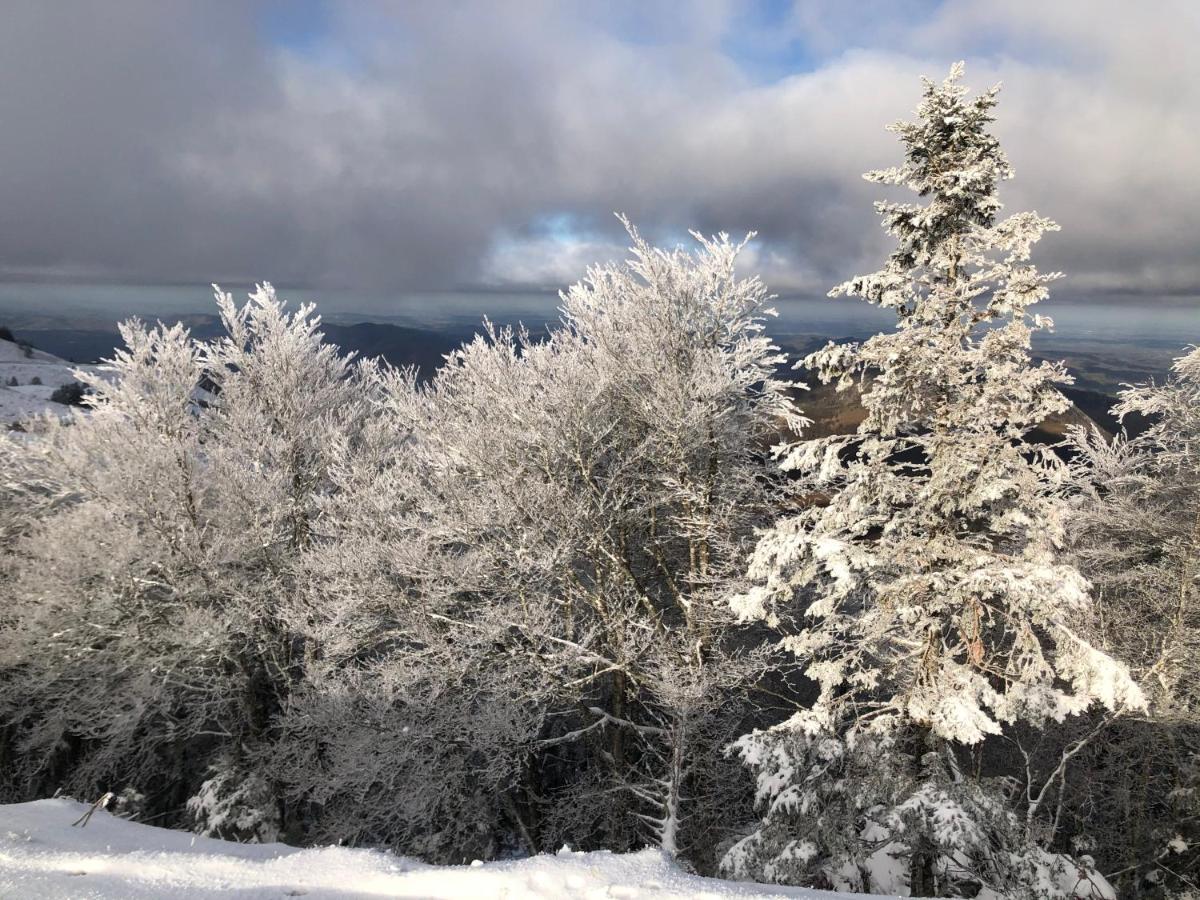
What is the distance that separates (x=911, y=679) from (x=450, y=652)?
7227mm

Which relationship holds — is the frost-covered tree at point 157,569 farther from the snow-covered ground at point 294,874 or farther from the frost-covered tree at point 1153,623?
the frost-covered tree at point 1153,623

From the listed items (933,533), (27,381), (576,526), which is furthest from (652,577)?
(27,381)

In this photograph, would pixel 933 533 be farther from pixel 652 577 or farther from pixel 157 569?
pixel 157 569

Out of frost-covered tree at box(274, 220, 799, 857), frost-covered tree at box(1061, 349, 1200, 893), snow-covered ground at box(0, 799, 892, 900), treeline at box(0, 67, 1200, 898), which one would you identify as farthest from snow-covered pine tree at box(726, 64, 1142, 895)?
frost-covered tree at box(1061, 349, 1200, 893)

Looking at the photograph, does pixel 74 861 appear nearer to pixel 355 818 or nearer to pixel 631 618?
pixel 631 618

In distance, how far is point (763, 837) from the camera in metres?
7.13

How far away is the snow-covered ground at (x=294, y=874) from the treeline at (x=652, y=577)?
11.1 ft

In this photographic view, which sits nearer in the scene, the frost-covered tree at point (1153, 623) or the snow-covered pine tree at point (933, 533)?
the snow-covered pine tree at point (933, 533)

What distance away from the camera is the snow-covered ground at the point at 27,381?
30.9 meters

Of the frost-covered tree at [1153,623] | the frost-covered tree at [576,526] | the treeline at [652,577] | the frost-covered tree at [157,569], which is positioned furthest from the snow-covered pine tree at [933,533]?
the frost-covered tree at [157,569]

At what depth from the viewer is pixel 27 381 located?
156 feet

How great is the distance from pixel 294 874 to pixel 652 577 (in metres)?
10.0

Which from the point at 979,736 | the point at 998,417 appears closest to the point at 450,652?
the point at 979,736

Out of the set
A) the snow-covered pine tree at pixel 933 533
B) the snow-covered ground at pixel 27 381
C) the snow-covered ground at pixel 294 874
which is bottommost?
the snow-covered ground at pixel 294 874
